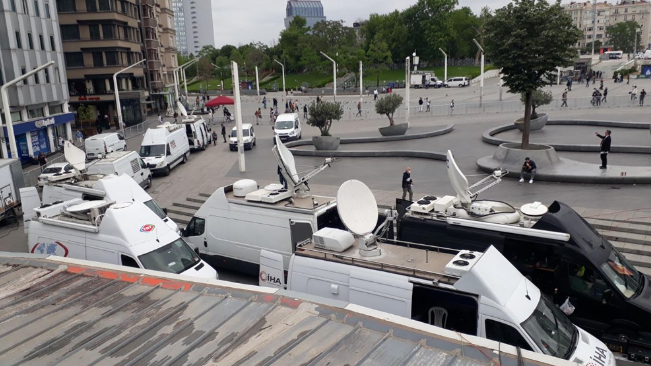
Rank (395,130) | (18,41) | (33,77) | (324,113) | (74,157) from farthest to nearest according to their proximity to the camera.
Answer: (33,77)
(18,41)
(395,130)
(324,113)
(74,157)

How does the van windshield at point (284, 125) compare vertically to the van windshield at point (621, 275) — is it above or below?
above

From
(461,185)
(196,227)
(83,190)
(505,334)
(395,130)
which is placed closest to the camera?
(505,334)

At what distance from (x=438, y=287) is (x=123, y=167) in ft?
57.4

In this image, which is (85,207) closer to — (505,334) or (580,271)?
(505,334)

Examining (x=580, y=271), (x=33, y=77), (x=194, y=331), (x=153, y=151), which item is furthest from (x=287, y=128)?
(x=194, y=331)

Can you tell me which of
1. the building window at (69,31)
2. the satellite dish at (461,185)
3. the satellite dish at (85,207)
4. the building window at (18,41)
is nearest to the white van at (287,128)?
the building window at (18,41)

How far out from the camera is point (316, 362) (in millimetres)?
5145

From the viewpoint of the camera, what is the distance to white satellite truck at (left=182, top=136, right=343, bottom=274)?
1147 centimetres

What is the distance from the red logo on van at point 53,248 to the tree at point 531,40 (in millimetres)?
16484

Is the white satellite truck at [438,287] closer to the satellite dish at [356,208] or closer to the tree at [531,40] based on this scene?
the satellite dish at [356,208]

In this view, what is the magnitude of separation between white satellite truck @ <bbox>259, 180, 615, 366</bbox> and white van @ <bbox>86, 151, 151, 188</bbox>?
47.3 ft

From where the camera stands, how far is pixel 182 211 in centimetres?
1959

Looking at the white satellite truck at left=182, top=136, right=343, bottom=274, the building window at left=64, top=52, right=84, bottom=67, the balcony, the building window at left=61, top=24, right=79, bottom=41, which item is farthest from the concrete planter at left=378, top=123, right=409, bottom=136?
the balcony

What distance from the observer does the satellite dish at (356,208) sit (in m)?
8.81
